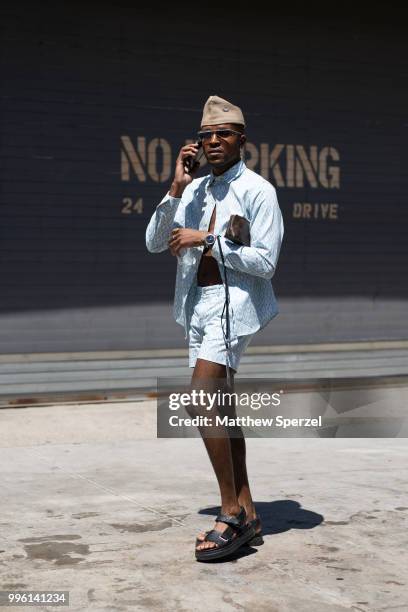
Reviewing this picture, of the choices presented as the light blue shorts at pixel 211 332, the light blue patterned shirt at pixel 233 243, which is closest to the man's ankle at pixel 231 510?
the light blue shorts at pixel 211 332

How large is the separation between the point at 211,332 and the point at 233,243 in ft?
1.48

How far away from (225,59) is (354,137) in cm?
168

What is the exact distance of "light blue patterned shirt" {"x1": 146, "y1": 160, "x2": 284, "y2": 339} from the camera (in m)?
5.36

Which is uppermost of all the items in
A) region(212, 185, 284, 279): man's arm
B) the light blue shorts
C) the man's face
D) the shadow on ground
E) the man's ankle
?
the man's face

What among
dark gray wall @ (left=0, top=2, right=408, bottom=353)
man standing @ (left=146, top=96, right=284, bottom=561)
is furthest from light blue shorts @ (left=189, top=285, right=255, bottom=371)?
dark gray wall @ (left=0, top=2, right=408, bottom=353)

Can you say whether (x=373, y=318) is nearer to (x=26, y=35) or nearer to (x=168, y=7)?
(x=168, y=7)

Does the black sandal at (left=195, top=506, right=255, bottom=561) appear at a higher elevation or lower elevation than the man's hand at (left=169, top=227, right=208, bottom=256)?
lower

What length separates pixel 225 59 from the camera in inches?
423

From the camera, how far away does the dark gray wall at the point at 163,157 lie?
9.88 m

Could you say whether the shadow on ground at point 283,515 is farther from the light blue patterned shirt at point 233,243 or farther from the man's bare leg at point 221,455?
the light blue patterned shirt at point 233,243

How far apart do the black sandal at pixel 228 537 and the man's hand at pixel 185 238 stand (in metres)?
1.32

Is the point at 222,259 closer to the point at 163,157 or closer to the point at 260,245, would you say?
the point at 260,245

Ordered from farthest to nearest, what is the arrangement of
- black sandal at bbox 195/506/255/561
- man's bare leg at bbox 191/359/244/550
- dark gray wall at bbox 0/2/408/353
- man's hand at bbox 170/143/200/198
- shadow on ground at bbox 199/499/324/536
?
dark gray wall at bbox 0/2/408/353
shadow on ground at bbox 199/499/324/536
man's hand at bbox 170/143/200/198
man's bare leg at bbox 191/359/244/550
black sandal at bbox 195/506/255/561

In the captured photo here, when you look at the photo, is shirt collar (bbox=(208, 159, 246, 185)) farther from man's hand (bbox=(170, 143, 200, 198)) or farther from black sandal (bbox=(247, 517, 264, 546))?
black sandal (bbox=(247, 517, 264, 546))
